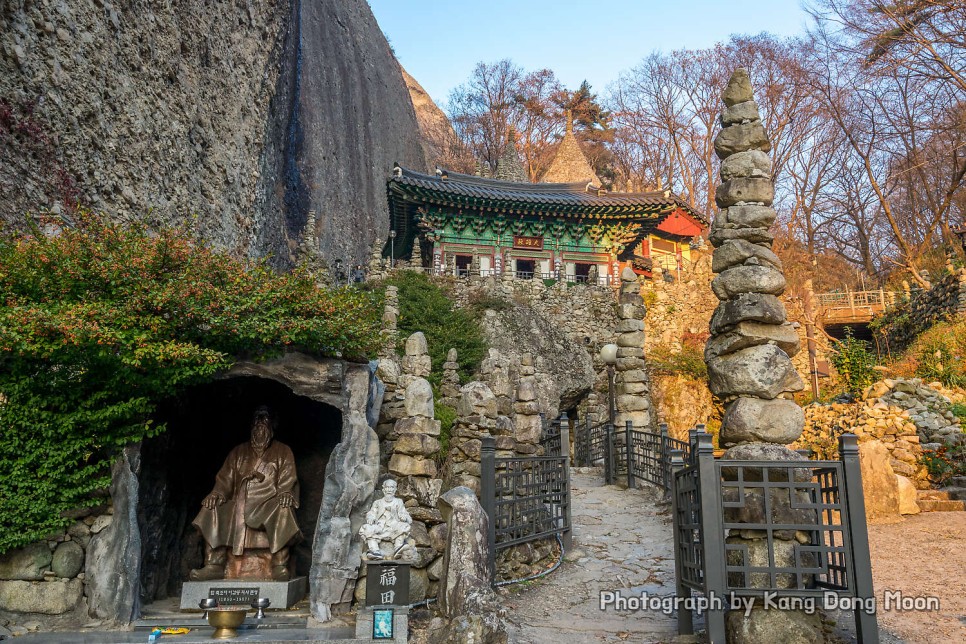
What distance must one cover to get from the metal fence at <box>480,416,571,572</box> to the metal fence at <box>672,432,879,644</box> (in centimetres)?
283

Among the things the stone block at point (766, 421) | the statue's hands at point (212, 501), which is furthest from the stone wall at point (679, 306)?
the statue's hands at point (212, 501)

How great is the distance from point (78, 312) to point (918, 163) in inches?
974

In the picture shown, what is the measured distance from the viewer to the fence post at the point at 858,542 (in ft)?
14.6

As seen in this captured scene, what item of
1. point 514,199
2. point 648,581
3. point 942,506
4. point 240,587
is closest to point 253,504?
point 240,587

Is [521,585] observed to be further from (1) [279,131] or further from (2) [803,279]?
(2) [803,279]

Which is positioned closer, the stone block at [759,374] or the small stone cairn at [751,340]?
the small stone cairn at [751,340]

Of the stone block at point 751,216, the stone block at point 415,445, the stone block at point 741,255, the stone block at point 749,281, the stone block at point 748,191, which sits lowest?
the stone block at point 415,445

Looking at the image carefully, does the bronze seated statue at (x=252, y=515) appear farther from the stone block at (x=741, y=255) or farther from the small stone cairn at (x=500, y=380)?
the stone block at (x=741, y=255)

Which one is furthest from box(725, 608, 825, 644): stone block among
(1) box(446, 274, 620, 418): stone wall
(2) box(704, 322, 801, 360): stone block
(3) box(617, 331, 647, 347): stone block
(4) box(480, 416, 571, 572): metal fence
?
(1) box(446, 274, 620, 418): stone wall

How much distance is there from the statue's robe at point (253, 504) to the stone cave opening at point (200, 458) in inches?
20.6

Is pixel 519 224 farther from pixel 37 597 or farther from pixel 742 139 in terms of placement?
pixel 37 597

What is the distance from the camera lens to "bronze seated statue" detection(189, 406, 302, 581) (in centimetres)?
677

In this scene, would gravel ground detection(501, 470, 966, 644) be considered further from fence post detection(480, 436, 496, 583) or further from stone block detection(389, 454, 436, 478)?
stone block detection(389, 454, 436, 478)

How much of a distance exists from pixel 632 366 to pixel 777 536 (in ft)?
32.5
